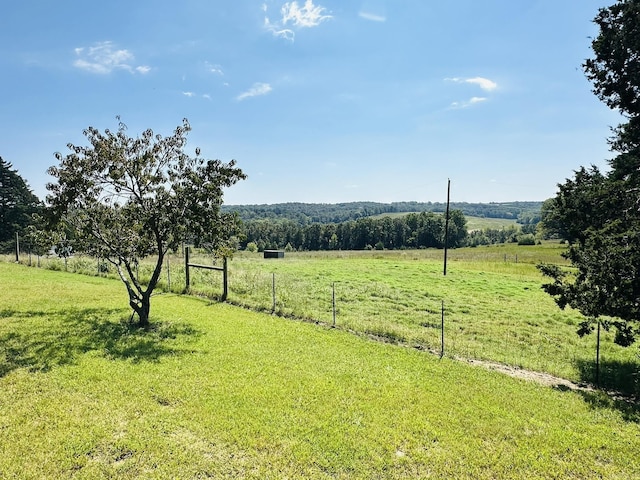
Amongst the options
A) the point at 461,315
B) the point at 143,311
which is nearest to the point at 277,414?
the point at 143,311

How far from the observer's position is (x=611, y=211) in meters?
9.27

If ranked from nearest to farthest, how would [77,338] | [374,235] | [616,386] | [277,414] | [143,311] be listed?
[277,414] → [616,386] → [77,338] → [143,311] → [374,235]

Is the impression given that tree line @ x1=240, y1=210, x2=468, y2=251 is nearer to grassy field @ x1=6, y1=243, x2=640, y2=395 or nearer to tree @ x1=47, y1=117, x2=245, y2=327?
grassy field @ x1=6, y1=243, x2=640, y2=395

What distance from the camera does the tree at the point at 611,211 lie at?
7910 mm

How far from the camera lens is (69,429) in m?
5.44

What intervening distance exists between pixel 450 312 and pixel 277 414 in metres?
11.7

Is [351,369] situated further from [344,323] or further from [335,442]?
[344,323]

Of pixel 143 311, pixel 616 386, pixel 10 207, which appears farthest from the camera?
pixel 10 207

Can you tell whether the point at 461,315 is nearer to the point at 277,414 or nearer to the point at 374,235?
the point at 277,414

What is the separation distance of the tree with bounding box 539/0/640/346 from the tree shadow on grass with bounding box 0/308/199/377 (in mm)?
9866

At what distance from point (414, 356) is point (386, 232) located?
95.5 metres

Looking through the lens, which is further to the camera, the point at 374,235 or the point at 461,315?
the point at 374,235

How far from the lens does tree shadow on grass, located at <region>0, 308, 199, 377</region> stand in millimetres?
8250

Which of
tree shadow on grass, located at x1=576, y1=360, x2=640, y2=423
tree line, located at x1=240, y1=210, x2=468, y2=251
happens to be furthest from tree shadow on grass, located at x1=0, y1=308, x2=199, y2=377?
tree line, located at x1=240, y1=210, x2=468, y2=251
